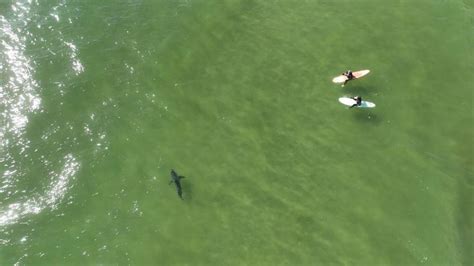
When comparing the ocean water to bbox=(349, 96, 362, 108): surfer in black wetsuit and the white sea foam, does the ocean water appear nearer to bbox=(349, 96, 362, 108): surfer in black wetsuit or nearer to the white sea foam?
the white sea foam

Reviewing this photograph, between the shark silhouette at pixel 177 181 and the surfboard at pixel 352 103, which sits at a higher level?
the surfboard at pixel 352 103

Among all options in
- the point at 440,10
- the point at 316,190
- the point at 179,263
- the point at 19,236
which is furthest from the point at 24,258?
the point at 440,10

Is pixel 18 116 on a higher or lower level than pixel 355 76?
higher

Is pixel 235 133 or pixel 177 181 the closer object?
pixel 177 181

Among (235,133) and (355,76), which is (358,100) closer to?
(355,76)

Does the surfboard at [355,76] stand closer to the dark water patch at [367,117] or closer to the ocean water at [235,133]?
the ocean water at [235,133]

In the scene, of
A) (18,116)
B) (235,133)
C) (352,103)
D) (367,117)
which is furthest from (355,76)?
(18,116)

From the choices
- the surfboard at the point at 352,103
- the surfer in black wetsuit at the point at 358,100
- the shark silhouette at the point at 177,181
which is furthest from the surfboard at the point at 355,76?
the shark silhouette at the point at 177,181

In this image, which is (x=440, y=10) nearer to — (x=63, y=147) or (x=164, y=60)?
(x=164, y=60)

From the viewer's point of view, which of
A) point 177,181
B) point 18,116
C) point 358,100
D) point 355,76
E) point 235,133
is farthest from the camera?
point 355,76
